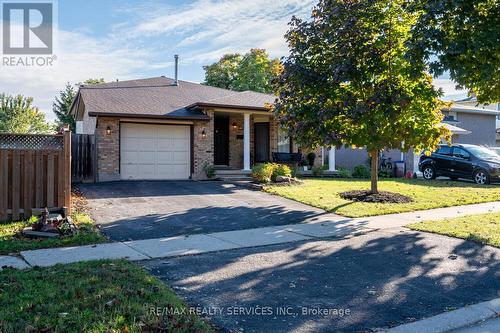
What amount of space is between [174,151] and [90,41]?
523 centimetres

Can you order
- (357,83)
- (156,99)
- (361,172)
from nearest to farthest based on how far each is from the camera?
(357,83) < (156,99) < (361,172)

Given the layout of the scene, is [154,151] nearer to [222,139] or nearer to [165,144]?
[165,144]

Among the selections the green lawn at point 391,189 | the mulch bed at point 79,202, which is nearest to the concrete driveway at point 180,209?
the mulch bed at point 79,202

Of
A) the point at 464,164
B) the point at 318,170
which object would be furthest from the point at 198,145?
the point at 464,164

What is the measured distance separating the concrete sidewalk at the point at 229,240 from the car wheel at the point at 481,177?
780 cm

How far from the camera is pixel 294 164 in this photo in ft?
64.3

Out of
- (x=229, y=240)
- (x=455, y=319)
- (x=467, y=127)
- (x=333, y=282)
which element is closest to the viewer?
(x=455, y=319)

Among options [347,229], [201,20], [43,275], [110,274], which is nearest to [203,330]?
[110,274]

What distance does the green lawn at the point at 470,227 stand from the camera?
7.76 m

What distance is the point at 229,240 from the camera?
7555mm

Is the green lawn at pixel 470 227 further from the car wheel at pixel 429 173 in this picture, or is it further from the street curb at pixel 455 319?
the car wheel at pixel 429 173

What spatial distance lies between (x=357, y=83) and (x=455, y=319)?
8.72 metres

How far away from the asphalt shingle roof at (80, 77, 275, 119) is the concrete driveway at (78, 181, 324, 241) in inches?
128

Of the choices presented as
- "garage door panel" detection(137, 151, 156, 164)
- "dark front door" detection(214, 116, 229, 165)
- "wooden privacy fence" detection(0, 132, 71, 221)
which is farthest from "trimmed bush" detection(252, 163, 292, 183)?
"wooden privacy fence" detection(0, 132, 71, 221)
